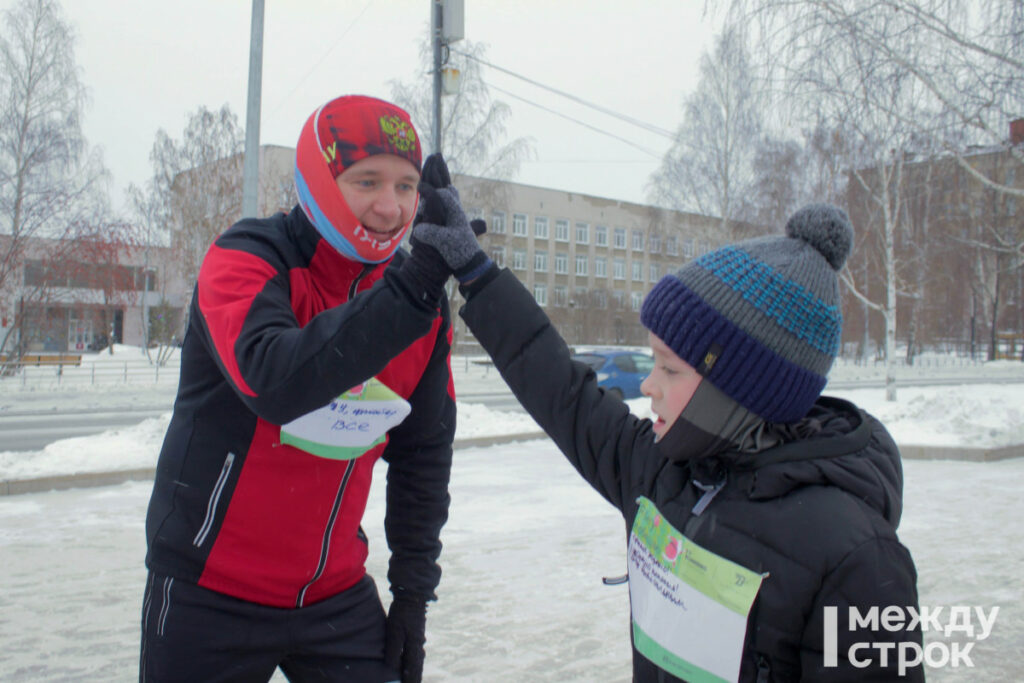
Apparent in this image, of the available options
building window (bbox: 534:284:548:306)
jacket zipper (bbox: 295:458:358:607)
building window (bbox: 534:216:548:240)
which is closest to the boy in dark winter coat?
jacket zipper (bbox: 295:458:358:607)

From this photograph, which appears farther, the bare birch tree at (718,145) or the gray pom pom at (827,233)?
the bare birch tree at (718,145)

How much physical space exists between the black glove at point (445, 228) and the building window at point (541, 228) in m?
51.8

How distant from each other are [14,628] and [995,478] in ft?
28.2

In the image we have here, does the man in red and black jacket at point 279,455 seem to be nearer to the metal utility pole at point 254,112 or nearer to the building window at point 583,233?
the metal utility pole at point 254,112

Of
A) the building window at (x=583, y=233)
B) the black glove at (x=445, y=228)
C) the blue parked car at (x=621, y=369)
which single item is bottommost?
the blue parked car at (x=621, y=369)

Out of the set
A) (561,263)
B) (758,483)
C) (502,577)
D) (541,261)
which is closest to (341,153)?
(758,483)

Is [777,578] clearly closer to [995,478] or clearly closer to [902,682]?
[902,682]

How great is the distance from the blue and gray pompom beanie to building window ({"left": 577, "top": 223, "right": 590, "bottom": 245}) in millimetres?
54041

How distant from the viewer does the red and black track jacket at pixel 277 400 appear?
132cm

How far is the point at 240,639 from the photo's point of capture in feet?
5.37

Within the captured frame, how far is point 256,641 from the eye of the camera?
166 centimetres

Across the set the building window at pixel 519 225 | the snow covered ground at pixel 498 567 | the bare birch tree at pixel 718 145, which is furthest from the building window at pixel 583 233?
the snow covered ground at pixel 498 567

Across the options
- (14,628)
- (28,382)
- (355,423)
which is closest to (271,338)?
(355,423)

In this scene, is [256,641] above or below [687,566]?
below
